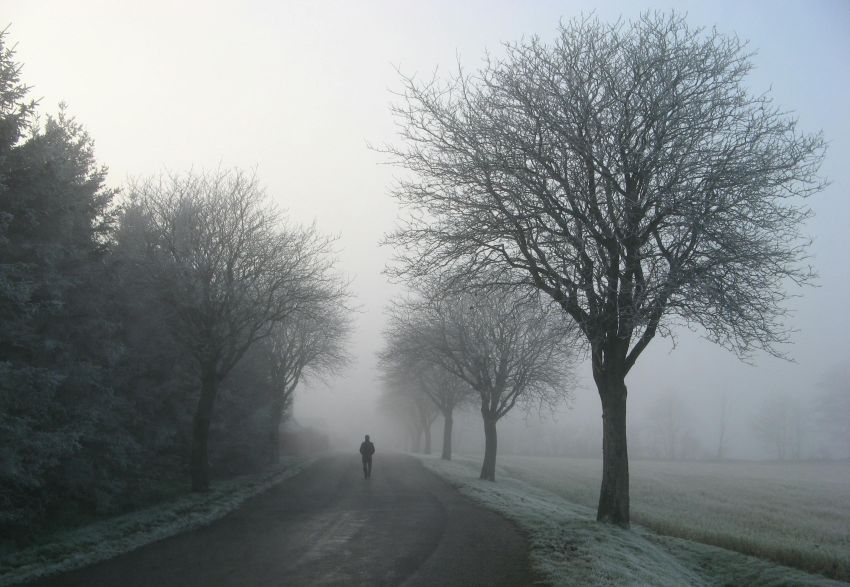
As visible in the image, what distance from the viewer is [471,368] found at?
1115 inches

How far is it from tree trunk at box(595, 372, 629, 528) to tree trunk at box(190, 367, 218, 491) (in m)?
13.5

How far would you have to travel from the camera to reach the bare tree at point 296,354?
32.6 m

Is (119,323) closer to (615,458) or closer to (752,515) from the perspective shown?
(615,458)

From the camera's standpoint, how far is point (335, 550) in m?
10.4

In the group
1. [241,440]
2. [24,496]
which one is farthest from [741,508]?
[24,496]

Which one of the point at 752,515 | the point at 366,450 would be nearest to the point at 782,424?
the point at 752,515

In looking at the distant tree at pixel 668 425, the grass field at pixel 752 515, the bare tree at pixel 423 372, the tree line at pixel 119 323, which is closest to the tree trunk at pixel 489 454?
the grass field at pixel 752 515

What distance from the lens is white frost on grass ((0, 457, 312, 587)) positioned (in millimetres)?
9102

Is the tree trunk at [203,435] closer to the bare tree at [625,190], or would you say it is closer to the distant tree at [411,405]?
the bare tree at [625,190]

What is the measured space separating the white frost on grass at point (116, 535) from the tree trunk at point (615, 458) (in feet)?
32.3

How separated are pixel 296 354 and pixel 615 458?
27381mm

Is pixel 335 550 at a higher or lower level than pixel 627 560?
lower

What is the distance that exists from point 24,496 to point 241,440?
1345 cm

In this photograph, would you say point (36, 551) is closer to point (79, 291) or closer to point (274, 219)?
point (79, 291)
